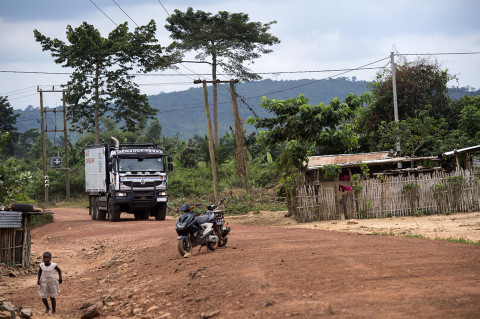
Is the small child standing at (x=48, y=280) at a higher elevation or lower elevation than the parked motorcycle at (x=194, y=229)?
lower

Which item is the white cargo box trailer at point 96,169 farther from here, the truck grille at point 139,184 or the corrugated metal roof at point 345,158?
the corrugated metal roof at point 345,158

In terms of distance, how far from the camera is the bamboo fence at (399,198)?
2205 cm

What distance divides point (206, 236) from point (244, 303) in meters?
4.94

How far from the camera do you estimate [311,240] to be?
13781 millimetres

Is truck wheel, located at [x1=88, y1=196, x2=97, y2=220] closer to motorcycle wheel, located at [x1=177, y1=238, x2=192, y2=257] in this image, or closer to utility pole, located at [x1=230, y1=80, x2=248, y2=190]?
utility pole, located at [x1=230, y1=80, x2=248, y2=190]

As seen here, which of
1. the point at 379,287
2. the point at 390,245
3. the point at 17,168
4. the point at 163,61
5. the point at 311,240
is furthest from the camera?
the point at 163,61

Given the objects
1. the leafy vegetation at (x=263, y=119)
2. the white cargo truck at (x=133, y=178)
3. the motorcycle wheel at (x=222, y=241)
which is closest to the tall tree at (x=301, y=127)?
the leafy vegetation at (x=263, y=119)

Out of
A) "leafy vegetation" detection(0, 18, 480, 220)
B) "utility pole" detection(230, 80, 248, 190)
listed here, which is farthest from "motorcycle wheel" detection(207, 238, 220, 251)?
"utility pole" detection(230, 80, 248, 190)

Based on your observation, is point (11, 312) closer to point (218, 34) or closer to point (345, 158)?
point (345, 158)

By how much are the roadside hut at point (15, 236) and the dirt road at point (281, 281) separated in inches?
29.2

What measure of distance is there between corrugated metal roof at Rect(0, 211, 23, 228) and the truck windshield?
37.3 ft

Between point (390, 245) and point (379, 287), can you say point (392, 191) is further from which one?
point (379, 287)

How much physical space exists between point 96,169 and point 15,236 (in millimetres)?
13680

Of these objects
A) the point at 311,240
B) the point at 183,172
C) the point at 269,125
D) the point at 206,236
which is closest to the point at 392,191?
the point at 269,125
